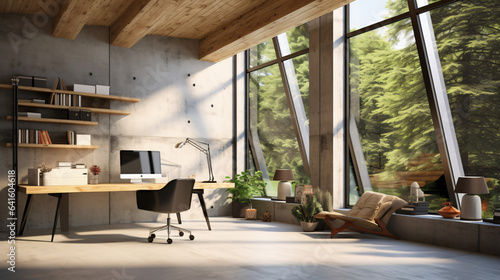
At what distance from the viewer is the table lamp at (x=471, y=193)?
4.91 meters

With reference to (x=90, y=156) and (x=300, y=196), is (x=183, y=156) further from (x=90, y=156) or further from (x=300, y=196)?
(x=300, y=196)

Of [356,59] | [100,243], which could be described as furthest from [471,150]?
[100,243]

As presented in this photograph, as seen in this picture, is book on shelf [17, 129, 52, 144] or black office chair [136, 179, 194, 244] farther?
book on shelf [17, 129, 52, 144]

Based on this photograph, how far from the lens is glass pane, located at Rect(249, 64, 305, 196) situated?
791cm

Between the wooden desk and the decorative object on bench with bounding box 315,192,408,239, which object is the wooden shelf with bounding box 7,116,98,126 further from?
the decorative object on bench with bounding box 315,192,408,239

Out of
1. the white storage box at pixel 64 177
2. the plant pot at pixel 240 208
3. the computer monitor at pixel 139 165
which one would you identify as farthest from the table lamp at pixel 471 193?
the white storage box at pixel 64 177

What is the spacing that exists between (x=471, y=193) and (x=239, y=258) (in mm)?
2578

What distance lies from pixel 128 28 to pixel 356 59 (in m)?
3.39

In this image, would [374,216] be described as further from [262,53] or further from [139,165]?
[262,53]

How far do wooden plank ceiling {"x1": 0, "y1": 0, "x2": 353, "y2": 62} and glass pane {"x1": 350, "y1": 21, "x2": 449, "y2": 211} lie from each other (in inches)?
39.0

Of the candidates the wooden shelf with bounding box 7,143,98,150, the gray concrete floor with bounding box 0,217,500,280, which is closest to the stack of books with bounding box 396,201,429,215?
the gray concrete floor with bounding box 0,217,500,280

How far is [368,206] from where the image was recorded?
19.4ft

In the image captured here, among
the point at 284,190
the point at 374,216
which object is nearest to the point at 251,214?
the point at 284,190

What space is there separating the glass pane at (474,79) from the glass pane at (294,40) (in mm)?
2414
